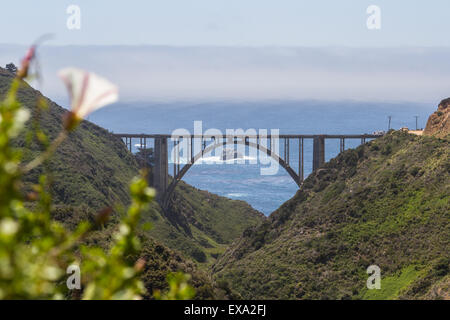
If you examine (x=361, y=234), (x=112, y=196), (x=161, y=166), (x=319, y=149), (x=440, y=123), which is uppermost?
(x=440, y=123)

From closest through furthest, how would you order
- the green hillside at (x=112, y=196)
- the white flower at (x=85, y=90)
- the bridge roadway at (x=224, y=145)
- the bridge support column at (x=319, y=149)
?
1. the white flower at (x=85, y=90)
2. the green hillside at (x=112, y=196)
3. the bridge roadway at (x=224, y=145)
4. the bridge support column at (x=319, y=149)

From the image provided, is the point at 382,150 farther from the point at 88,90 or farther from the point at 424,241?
the point at 88,90

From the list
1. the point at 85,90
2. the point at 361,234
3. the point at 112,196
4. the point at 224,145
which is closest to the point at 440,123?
the point at 361,234

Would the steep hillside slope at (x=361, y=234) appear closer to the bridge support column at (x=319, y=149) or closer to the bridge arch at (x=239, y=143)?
the bridge support column at (x=319, y=149)

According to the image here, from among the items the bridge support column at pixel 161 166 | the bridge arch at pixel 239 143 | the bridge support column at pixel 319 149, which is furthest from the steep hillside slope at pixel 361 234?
the bridge support column at pixel 161 166

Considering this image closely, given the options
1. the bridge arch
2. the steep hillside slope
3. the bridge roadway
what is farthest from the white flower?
the bridge arch

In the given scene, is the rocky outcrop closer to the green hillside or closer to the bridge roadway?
the bridge roadway

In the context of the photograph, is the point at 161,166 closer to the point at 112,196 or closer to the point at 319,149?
the point at 112,196
